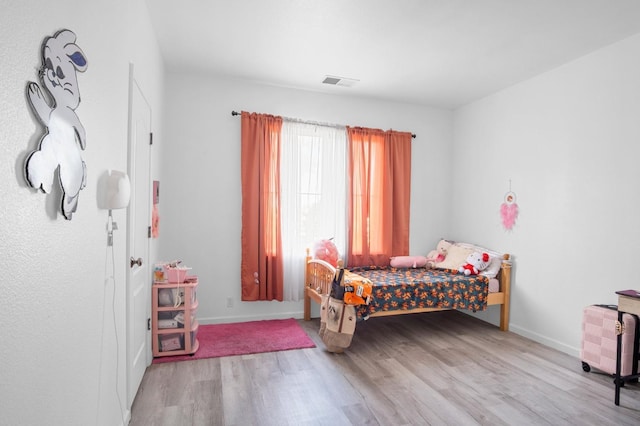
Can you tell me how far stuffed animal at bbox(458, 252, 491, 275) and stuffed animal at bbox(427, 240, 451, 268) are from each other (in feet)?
1.47

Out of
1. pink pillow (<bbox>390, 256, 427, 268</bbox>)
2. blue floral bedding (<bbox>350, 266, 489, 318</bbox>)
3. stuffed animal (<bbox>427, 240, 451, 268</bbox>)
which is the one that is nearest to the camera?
blue floral bedding (<bbox>350, 266, 489, 318</bbox>)

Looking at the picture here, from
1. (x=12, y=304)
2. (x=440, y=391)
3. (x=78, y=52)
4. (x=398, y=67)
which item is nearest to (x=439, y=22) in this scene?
(x=398, y=67)

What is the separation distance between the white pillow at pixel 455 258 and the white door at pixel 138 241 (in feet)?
10.7

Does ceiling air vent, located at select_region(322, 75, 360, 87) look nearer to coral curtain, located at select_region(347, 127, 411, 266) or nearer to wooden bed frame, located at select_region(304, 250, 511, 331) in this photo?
coral curtain, located at select_region(347, 127, 411, 266)

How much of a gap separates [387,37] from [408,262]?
8.47 feet

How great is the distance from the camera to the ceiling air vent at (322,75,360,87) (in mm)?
3951

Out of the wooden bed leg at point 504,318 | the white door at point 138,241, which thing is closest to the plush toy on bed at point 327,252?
the white door at point 138,241

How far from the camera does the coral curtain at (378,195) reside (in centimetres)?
451

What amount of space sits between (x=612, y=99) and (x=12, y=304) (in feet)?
13.6

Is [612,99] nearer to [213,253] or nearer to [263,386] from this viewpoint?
[263,386]

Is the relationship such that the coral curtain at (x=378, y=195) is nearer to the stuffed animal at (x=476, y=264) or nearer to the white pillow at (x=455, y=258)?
the white pillow at (x=455, y=258)

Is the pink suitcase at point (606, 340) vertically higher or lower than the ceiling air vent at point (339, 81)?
lower

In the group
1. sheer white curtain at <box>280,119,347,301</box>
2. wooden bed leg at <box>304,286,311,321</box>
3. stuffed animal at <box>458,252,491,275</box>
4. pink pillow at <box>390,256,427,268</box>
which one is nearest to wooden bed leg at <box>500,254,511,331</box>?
stuffed animal at <box>458,252,491,275</box>

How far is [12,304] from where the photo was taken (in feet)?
2.87
